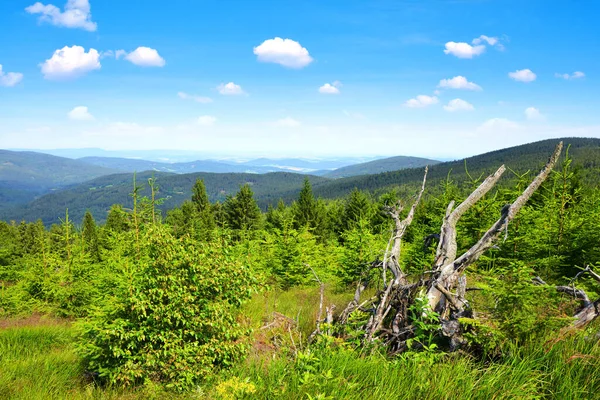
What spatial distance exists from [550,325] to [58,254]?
15906mm

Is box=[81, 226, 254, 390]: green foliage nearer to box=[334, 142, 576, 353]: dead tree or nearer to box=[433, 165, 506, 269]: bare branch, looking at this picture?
box=[334, 142, 576, 353]: dead tree

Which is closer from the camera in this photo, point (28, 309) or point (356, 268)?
point (356, 268)

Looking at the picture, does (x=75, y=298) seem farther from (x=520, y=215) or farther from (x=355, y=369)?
(x=520, y=215)

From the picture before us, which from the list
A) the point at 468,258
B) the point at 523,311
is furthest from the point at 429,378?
the point at 468,258

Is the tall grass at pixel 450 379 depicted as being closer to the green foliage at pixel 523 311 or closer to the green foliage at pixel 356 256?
the green foliage at pixel 523 311

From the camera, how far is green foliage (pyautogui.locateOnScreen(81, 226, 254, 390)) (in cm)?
468

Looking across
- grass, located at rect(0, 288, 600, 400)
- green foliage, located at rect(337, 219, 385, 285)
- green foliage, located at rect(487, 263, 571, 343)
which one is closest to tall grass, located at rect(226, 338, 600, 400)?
grass, located at rect(0, 288, 600, 400)

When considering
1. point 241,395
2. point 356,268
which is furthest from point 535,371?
point 356,268

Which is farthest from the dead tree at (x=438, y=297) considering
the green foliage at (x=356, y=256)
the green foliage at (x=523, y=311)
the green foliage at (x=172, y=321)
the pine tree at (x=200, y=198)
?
the pine tree at (x=200, y=198)

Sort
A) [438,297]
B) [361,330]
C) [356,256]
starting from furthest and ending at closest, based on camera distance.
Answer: [356,256] → [438,297] → [361,330]

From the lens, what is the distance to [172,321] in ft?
16.2

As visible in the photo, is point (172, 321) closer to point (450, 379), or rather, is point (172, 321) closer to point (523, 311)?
point (450, 379)

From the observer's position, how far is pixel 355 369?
119 inches

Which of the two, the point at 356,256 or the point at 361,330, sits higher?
the point at 361,330
